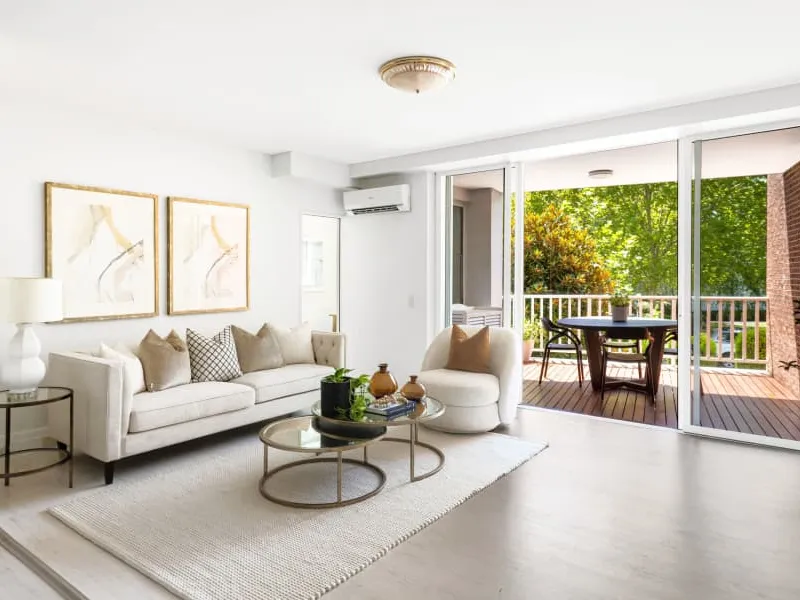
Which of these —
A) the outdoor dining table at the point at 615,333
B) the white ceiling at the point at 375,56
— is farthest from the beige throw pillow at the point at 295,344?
the outdoor dining table at the point at 615,333

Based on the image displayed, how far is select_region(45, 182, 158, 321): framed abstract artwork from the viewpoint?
157 inches

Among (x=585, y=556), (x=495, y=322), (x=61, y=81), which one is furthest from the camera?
(x=495, y=322)

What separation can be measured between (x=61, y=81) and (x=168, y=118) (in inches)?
34.3

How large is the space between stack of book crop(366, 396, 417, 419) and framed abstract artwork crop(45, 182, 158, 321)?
232cm

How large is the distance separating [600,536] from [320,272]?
4.50 metres

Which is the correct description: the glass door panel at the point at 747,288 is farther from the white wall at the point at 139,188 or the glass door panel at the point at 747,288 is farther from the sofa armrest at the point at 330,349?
the white wall at the point at 139,188

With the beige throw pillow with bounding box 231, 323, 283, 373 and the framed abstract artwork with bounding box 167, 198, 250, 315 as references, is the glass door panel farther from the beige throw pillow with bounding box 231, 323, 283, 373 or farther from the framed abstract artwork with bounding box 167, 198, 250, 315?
the framed abstract artwork with bounding box 167, 198, 250, 315

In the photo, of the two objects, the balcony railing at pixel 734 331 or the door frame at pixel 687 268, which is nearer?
the balcony railing at pixel 734 331

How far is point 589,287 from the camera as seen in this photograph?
853cm

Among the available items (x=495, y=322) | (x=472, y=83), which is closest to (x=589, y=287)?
(x=495, y=322)

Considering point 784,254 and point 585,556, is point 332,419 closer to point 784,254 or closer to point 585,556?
point 585,556

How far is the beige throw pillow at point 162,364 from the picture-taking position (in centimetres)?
389

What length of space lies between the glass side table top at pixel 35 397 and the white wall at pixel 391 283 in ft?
10.9

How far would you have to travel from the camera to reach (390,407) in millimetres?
3322
